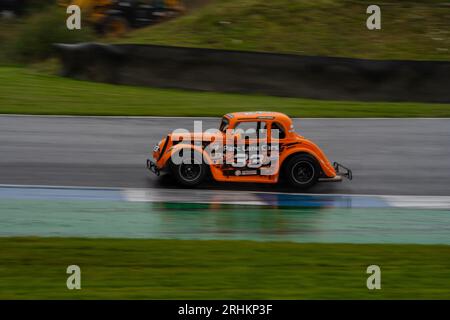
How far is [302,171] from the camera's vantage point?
13273 millimetres

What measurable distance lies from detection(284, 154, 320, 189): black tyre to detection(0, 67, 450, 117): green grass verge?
19.1 ft

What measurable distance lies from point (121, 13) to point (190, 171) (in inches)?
738

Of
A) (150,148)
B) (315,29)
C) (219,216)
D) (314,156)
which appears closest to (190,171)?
(219,216)

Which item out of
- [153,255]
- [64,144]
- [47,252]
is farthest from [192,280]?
[64,144]

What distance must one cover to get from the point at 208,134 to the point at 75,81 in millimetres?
10150

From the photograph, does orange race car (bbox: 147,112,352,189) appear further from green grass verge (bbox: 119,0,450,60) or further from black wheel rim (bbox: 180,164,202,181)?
green grass verge (bbox: 119,0,450,60)

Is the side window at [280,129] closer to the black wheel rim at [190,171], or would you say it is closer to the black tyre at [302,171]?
the black tyre at [302,171]

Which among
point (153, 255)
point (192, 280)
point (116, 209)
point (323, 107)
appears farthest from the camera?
point (323, 107)

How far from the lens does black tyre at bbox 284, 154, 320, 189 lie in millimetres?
13195

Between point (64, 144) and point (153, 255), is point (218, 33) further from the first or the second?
point (153, 255)

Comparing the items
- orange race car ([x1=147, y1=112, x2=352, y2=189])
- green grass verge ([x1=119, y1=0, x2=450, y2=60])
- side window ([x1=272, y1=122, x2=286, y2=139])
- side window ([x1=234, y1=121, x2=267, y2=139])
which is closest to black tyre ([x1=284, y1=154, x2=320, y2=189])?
orange race car ([x1=147, y1=112, x2=352, y2=189])

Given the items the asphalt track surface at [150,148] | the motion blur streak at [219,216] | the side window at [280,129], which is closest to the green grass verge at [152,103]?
the asphalt track surface at [150,148]

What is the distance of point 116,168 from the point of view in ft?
46.8
